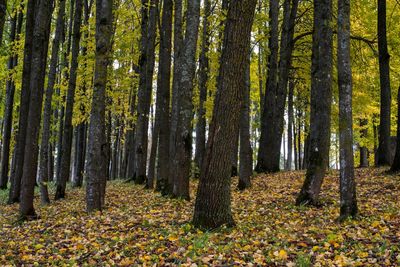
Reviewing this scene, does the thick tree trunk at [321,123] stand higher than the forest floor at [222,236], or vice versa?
the thick tree trunk at [321,123]

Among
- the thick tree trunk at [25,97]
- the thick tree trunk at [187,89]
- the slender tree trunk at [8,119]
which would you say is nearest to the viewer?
the thick tree trunk at [187,89]

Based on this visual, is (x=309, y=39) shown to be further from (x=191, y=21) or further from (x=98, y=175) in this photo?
(x=98, y=175)

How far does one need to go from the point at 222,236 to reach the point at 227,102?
2.32 metres

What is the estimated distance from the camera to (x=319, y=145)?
365 inches

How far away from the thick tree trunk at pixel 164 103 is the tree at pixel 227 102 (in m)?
5.47

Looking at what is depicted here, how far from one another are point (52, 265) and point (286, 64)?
13.9 meters

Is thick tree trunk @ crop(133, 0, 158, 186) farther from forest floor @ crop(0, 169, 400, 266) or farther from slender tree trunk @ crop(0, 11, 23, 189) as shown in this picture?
slender tree trunk @ crop(0, 11, 23, 189)

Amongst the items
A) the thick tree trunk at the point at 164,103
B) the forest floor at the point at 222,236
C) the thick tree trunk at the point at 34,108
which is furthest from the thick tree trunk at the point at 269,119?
the thick tree trunk at the point at 34,108

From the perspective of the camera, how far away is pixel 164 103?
1298 centimetres

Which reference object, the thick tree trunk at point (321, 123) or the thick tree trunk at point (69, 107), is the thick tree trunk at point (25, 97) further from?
the thick tree trunk at point (321, 123)

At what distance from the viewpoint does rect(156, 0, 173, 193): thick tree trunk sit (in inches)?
498

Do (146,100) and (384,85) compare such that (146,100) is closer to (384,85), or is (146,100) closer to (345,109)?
(384,85)

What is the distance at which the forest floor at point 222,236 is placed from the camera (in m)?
5.69

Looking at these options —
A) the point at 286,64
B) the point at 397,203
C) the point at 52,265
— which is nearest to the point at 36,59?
the point at 52,265
